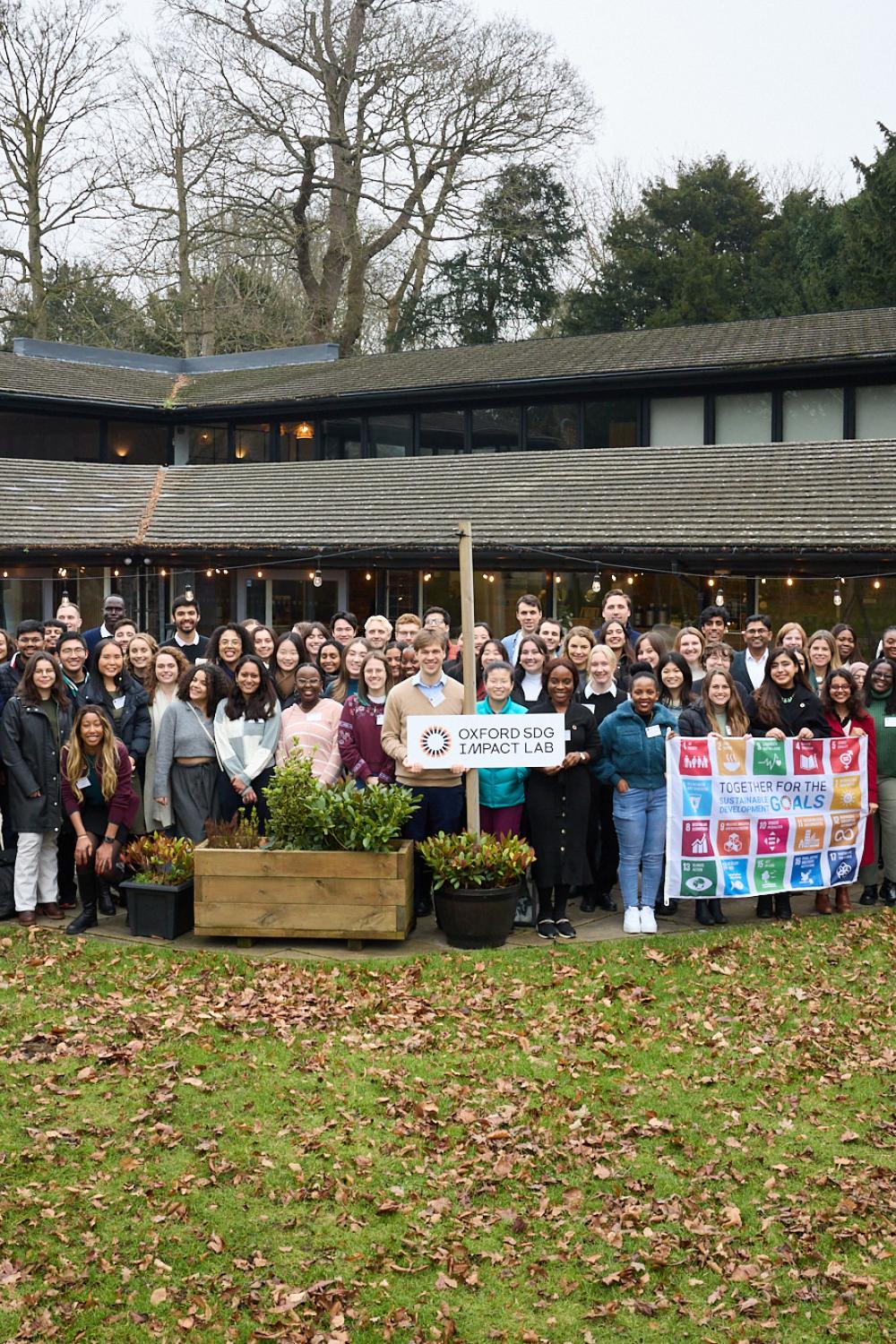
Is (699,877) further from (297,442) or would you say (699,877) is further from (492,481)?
(297,442)

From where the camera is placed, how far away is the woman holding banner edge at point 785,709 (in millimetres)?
9844

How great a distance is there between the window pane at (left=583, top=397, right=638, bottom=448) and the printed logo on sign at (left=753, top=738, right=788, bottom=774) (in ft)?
42.2

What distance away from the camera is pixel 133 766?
9.41 m

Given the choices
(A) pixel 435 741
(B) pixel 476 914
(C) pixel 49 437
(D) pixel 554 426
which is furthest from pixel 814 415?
(C) pixel 49 437

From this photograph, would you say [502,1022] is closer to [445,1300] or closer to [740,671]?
[445,1300]


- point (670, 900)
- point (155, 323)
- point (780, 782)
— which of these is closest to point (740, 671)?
point (780, 782)

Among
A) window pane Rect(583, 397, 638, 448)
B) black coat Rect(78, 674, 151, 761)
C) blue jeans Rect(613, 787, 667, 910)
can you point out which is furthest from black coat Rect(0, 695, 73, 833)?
window pane Rect(583, 397, 638, 448)

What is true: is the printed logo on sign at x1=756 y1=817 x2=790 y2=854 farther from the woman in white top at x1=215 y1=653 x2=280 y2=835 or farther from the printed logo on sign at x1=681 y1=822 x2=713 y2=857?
the woman in white top at x1=215 y1=653 x2=280 y2=835

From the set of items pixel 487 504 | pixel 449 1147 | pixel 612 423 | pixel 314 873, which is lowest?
pixel 449 1147

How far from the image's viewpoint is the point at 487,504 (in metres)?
20.8

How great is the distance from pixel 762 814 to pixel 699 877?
2.38 ft

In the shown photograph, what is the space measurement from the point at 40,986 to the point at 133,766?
197cm

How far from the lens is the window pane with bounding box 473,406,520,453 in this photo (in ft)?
74.9

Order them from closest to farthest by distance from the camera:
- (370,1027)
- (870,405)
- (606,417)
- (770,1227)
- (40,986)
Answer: (770,1227) → (370,1027) → (40,986) → (870,405) → (606,417)
